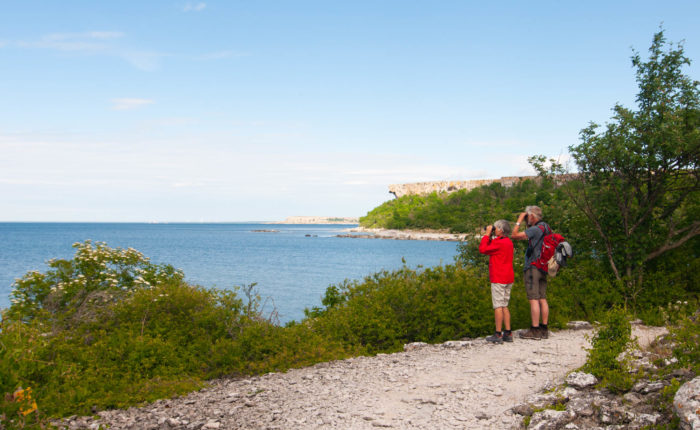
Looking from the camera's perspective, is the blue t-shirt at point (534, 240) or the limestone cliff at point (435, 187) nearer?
the blue t-shirt at point (534, 240)

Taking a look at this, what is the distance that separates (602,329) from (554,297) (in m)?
4.53

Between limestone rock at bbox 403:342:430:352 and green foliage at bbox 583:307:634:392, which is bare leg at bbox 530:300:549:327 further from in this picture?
green foliage at bbox 583:307:634:392

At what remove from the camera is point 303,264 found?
47688 mm

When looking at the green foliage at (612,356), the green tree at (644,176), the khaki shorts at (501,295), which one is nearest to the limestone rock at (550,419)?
the green foliage at (612,356)

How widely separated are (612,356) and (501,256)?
2.89 meters

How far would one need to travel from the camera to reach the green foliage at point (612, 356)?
4.80 metres

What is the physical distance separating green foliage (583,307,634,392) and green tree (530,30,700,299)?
5492 mm

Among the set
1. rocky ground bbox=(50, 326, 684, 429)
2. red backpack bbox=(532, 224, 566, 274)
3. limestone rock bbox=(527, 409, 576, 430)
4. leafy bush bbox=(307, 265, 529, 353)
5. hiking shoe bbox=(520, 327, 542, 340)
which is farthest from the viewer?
leafy bush bbox=(307, 265, 529, 353)

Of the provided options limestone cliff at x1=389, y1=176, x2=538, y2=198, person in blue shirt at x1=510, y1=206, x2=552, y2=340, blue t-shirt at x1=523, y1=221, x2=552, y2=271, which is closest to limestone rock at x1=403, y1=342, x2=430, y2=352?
person in blue shirt at x1=510, y1=206, x2=552, y2=340

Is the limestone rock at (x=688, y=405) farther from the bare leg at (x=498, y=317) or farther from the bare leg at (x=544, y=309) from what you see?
the bare leg at (x=544, y=309)

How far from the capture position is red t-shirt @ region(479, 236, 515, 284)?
7.84 meters

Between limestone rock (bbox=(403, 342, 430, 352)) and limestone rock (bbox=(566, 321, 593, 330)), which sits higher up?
limestone rock (bbox=(566, 321, 593, 330))

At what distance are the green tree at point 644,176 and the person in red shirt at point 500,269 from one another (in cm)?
389

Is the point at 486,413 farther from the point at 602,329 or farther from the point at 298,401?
the point at 298,401
